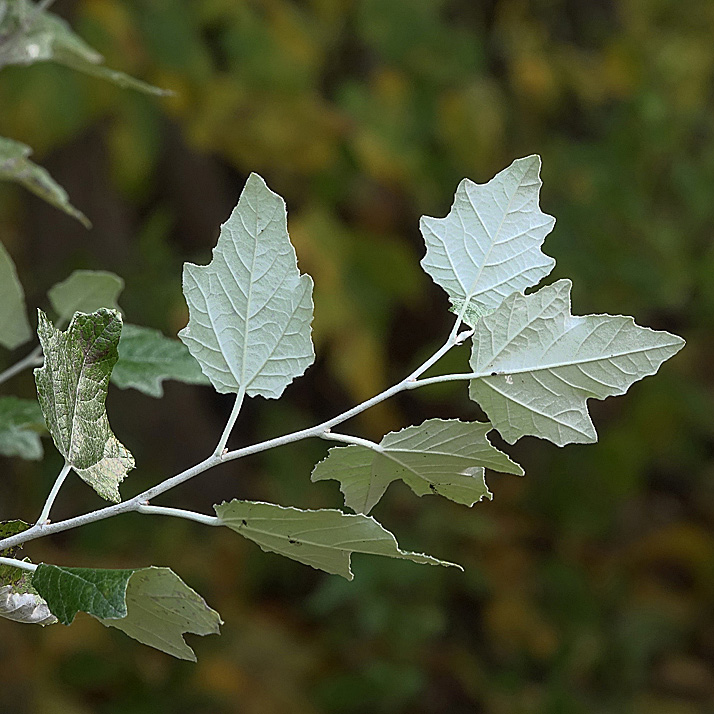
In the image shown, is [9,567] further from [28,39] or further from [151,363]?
[28,39]

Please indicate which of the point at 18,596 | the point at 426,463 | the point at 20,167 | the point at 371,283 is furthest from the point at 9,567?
the point at 371,283

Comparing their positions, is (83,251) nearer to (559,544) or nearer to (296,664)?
(296,664)

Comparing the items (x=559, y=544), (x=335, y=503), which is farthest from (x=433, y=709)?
(x=559, y=544)

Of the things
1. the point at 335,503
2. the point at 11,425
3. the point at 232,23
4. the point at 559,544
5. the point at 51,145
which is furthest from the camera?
the point at 559,544

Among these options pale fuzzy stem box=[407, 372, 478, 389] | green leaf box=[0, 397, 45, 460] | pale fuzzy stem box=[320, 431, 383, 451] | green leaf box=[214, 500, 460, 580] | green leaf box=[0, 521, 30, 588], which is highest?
pale fuzzy stem box=[407, 372, 478, 389]

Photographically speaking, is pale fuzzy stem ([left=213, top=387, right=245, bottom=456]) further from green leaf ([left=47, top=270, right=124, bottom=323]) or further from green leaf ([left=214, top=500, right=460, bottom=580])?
green leaf ([left=47, top=270, right=124, bottom=323])

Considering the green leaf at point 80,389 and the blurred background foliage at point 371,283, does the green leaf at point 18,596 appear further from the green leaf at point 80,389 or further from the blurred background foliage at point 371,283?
the blurred background foliage at point 371,283

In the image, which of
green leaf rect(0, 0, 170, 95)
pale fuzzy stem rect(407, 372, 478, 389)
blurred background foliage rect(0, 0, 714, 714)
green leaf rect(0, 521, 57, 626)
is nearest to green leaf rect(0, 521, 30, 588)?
green leaf rect(0, 521, 57, 626)

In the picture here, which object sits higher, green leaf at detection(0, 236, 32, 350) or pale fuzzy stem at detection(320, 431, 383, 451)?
pale fuzzy stem at detection(320, 431, 383, 451)
